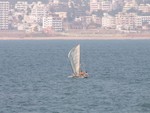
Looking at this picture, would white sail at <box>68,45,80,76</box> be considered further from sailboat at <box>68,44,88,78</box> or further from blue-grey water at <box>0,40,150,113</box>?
blue-grey water at <box>0,40,150,113</box>

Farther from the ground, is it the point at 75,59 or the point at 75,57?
the point at 75,57

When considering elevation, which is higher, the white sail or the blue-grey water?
the white sail

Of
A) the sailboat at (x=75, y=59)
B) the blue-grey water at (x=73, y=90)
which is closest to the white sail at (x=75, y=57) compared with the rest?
the sailboat at (x=75, y=59)

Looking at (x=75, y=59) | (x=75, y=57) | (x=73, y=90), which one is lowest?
(x=73, y=90)

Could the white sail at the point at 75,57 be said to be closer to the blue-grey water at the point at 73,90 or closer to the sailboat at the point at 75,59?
the sailboat at the point at 75,59

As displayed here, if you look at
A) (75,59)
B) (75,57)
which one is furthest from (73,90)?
(75,57)

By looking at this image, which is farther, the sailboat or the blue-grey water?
the sailboat

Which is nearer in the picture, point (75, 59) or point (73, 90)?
point (73, 90)

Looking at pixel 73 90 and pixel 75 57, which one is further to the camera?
pixel 75 57

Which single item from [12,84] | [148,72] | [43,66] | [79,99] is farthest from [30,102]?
[43,66]

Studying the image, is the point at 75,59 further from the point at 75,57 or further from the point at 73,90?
the point at 73,90

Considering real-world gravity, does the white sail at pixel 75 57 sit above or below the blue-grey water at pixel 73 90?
above

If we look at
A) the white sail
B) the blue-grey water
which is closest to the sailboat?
the white sail

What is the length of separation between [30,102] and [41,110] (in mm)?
4027
